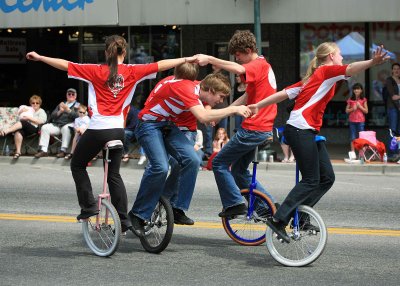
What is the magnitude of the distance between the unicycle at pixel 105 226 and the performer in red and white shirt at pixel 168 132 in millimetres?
301

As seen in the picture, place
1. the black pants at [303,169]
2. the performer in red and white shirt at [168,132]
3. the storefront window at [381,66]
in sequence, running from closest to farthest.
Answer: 1. the black pants at [303,169]
2. the performer in red and white shirt at [168,132]
3. the storefront window at [381,66]

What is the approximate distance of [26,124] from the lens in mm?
17953

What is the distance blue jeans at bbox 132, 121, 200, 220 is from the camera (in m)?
8.14

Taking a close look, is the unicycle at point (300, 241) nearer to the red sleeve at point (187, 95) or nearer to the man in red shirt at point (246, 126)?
the man in red shirt at point (246, 126)

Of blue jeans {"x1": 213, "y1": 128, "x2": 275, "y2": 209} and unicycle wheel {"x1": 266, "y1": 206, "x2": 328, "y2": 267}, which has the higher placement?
blue jeans {"x1": 213, "y1": 128, "x2": 275, "y2": 209}

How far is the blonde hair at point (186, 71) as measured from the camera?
809 cm

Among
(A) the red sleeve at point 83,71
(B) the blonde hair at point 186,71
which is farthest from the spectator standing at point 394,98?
(A) the red sleeve at point 83,71

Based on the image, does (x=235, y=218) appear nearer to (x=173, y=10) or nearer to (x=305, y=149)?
(x=305, y=149)

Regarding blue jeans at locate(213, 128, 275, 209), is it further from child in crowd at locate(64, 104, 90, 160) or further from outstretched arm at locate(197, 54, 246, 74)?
child in crowd at locate(64, 104, 90, 160)

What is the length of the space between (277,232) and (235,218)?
0.93 metres

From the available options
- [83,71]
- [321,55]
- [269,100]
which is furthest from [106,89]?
[321,55]

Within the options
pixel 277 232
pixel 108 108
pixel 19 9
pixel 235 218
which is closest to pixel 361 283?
pixel 277 232

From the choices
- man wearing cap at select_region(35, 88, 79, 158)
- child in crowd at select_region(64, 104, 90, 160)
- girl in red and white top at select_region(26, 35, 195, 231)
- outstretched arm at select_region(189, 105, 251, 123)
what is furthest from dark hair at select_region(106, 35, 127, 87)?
man wearing cap at select_region(35, 88, 79, 158)

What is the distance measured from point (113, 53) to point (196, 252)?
78.6 inches
